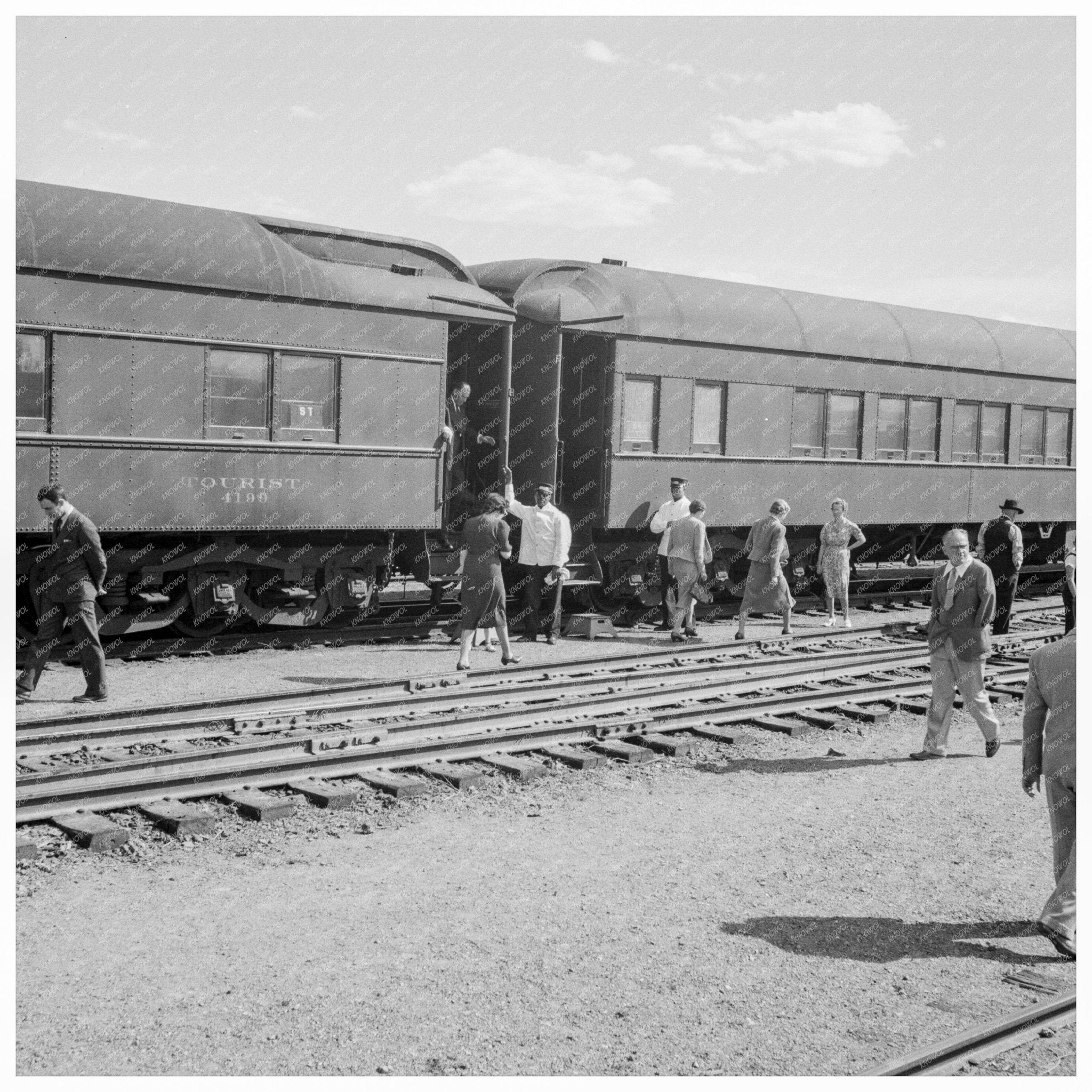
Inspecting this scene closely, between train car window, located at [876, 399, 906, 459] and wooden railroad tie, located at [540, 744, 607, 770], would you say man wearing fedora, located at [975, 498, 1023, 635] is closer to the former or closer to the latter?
train car window, located at [876, 399, 906, 459]

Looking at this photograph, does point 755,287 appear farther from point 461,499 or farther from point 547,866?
point 547,866

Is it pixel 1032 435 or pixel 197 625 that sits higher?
pixel 1032 435

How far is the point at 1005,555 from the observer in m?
15.8

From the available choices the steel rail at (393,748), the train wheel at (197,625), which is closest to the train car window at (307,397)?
the train wheel at (197,625)

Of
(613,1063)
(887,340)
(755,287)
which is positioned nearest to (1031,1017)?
(613,1063)

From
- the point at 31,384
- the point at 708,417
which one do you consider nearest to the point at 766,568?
the point at 708,417

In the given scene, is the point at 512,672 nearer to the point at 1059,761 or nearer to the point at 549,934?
the point at 549,934

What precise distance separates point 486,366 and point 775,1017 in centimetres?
1102

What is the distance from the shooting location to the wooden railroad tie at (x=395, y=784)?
8.03m

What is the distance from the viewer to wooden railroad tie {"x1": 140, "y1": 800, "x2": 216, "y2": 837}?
715 cm

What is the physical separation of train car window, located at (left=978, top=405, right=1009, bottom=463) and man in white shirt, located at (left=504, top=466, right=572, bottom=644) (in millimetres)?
8097

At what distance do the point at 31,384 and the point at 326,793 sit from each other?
556 cm

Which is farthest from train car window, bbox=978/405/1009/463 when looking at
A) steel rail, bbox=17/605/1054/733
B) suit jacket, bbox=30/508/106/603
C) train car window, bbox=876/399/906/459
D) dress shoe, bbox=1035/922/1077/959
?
dress shoe, bbox=1035/922/1077/959
